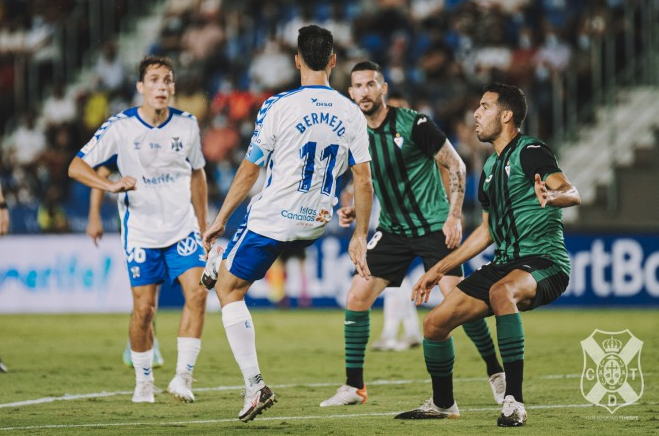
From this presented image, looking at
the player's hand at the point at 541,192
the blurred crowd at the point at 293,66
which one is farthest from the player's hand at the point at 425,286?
the blurred crowd at the point at 293,66

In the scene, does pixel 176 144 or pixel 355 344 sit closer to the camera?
pixel 355 344

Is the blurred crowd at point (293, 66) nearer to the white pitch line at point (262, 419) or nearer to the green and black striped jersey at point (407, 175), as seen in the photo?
the green and black striped jersey at point (407, 175)

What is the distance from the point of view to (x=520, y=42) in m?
19.7

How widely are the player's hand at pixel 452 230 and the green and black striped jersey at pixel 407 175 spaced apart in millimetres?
345

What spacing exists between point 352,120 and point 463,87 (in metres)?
11.8

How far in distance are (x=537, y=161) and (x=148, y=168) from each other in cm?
339

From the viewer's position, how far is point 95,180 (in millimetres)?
8672

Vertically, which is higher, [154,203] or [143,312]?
[154,203]

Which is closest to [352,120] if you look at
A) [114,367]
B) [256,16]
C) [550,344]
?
[114,367]

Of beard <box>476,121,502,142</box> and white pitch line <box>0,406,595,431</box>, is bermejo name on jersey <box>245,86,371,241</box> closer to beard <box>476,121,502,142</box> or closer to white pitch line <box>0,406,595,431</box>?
beard <box>476,121,502,142</box>

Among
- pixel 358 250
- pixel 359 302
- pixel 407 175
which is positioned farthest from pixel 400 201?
pixel 358 250

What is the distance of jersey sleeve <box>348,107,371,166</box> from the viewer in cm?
750

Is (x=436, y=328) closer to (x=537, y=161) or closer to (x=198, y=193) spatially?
(x=537, y=161)

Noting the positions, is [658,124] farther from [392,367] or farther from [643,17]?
[392,367]
